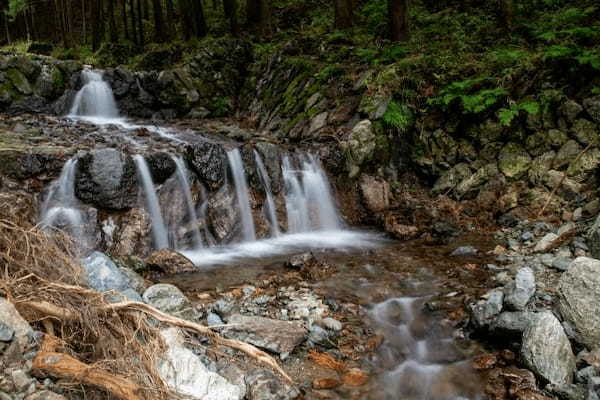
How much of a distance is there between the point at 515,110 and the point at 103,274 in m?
8.29

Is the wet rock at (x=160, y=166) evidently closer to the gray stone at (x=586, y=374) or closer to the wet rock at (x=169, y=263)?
the wet rock at (x=169, y=263)

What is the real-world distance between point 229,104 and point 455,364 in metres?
12.5

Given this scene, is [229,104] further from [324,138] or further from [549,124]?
[549,124]

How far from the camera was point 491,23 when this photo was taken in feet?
41.8

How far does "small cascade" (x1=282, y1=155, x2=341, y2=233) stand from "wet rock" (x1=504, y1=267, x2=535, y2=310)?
17.3 feet

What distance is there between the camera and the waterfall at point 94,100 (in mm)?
13298

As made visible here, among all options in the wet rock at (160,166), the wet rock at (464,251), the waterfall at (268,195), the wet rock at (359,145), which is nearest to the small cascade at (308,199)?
the waterfall at (268,195)

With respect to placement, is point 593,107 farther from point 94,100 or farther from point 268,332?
point 94,100

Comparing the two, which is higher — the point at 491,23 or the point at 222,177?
the point at 491,23

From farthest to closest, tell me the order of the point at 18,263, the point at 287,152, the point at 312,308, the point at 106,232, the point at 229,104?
the point at 229,104 → the point at 287,152 → the point at 106,232 → the point at 312,308 → the point at 18,263

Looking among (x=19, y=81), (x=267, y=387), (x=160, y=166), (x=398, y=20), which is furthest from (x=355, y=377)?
(x=19, y=81)

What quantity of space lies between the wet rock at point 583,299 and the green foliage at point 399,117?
247 inches

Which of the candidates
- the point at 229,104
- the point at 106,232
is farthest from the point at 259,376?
the point at 229,104

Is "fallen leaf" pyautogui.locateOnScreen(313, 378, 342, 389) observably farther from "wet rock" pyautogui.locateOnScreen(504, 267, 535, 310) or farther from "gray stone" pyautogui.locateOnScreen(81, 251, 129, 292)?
"gray stone" pyautogui.locateOnScreen(81, 251, 129, 292)
